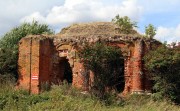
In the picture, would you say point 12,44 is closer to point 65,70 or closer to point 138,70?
point 65,70

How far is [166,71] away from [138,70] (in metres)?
2.22

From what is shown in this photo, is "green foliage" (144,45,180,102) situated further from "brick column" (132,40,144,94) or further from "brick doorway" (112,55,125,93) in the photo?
"brick doorway" (112,55,125,93)

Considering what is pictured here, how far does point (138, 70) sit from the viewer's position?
26.5 m

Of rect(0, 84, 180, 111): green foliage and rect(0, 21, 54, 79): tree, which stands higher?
rect(0, 21, 54, 79): tree

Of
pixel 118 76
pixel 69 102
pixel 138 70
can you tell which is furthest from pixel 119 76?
pixel 69 102

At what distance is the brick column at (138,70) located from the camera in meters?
26.4

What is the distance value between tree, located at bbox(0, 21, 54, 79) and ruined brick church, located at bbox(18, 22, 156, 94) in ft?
1.93

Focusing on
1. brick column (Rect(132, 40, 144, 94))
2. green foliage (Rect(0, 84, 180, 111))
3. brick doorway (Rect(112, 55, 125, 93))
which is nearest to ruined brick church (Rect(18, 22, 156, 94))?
brick column (Rect(132, 40, 144, 94))

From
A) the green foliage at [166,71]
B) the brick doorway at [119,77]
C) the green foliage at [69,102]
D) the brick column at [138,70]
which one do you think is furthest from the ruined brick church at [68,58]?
the green foliage at [166,71]

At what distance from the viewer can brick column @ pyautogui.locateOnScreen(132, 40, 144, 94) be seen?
2644 centimetres

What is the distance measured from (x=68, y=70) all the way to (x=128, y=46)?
5.00m

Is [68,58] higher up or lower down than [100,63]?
higher up

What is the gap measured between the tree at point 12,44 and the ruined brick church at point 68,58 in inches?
23.2

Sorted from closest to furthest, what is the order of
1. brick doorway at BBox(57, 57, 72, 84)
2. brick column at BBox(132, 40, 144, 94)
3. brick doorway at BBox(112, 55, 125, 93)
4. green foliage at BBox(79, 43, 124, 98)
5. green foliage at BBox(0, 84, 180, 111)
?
1. green foliage at BBox(0, 84, 180, 111)
2. green foliage at BBox(79, 43, 124, 98)
3. brick doorway at BBox(112, 55, 125, 93)
4. brick column at BBox(132, 40, 144, 94)
5. brick doorway at BBox(57, 57, 72, 84)
